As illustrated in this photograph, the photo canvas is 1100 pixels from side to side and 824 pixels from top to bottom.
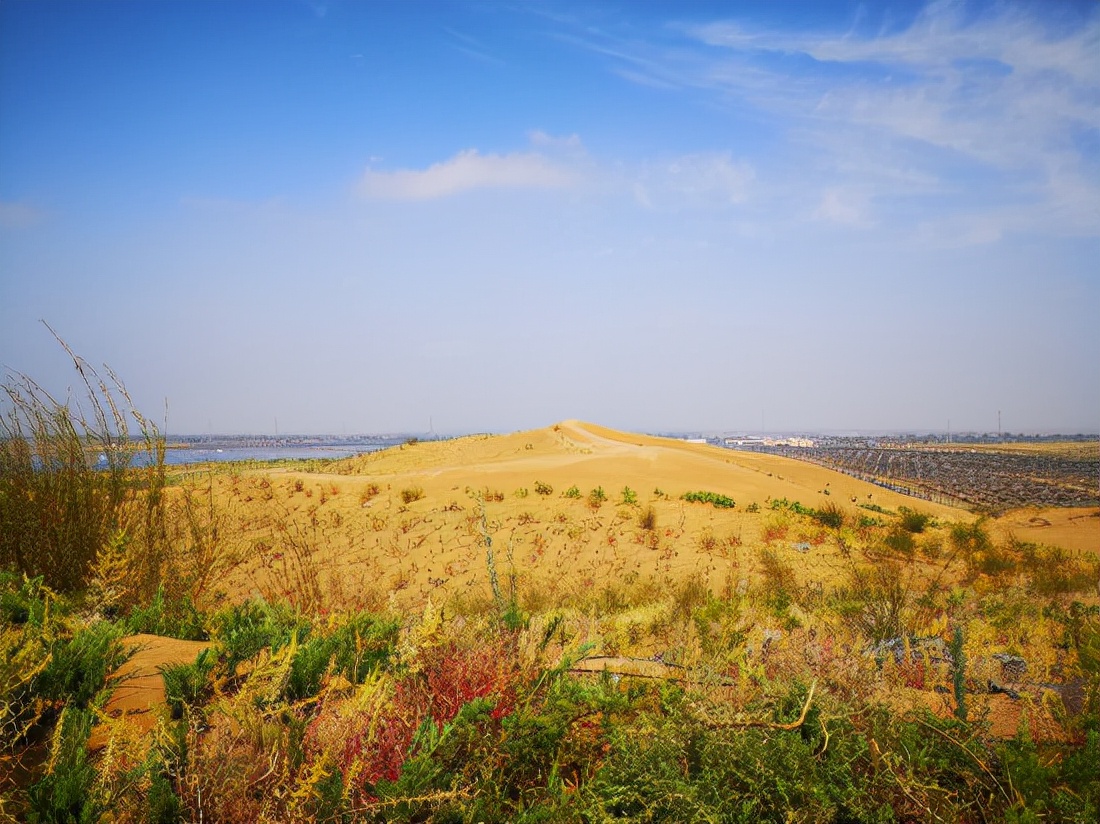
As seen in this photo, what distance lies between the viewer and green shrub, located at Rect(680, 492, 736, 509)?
15.2 m

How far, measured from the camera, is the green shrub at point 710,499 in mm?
15227

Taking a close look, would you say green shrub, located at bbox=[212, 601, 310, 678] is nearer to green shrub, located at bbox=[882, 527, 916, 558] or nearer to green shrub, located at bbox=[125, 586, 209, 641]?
green shrub, located at bbox=[125, 586, 209, 641]

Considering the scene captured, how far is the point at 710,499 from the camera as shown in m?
15.7

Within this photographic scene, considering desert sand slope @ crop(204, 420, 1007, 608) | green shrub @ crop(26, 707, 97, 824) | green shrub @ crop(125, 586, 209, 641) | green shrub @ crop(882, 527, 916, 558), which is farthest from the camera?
green shrub @ crop(882, 527, 916, 558)

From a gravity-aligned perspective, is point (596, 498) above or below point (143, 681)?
below

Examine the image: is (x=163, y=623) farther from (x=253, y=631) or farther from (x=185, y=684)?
(x=185, y=684)

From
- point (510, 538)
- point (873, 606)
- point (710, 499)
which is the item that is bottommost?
point (510, 538)

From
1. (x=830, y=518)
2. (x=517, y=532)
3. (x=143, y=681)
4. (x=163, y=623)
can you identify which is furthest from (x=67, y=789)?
(x=830, y=518)

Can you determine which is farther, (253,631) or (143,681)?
(253,631)

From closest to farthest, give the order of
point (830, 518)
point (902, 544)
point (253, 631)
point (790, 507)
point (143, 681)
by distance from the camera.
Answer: point (143, 681) → point (253, 631) → point (902, 544) → point (830, 518) → point (790, 507)

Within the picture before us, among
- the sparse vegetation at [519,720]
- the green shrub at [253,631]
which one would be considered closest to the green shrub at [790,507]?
the sparse vegetation at [519,720]

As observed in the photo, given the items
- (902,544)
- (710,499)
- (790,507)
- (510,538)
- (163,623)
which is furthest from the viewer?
(790,507)

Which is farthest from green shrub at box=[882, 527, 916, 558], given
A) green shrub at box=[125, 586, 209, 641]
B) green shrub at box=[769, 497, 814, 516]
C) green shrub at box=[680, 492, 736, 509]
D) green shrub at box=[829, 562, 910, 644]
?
green shrub at box=[125, 586, 209, 641]

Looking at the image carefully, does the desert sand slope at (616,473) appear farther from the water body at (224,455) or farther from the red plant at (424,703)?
the red plant at (424,703)
